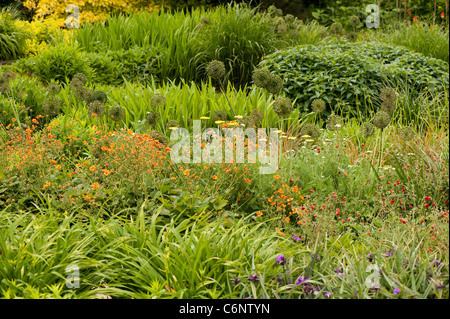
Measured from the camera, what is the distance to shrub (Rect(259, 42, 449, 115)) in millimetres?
6340

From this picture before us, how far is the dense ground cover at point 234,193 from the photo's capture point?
281cm

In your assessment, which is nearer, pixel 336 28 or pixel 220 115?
pixel 220 115

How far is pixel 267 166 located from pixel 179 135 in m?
1.02

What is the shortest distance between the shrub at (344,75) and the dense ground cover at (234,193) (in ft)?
0.08

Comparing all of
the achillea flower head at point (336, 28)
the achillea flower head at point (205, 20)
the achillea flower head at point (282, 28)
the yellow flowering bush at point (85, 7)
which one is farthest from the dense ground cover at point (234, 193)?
the yellow flowering bush at point (85, 7)

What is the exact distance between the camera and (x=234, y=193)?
411 cm

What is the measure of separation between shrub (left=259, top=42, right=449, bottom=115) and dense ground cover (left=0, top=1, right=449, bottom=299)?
0.02 m

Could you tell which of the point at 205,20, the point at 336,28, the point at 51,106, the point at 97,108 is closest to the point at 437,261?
the point at 97,108

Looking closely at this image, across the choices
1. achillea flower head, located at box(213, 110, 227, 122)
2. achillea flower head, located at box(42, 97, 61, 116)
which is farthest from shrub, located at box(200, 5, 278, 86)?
achillea flower head, located at box(42, 97, 61, 116)

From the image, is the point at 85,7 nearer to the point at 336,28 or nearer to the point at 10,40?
the point at 10,40

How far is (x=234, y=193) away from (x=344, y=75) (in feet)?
9.89

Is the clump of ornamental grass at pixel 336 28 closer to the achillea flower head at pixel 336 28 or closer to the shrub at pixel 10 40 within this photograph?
the achillea flower head at pixel 336 28
